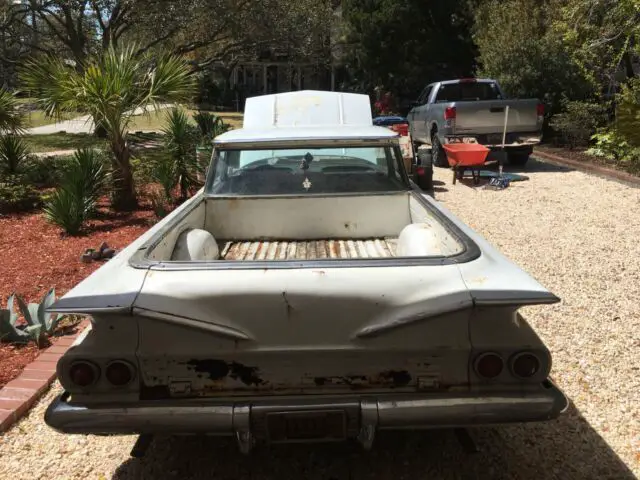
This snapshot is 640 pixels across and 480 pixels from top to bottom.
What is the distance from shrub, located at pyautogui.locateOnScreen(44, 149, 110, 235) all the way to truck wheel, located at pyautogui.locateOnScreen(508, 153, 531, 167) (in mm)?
9035

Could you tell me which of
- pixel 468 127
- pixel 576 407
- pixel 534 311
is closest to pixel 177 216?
pixel 576 407

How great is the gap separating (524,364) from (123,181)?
22.2 feet

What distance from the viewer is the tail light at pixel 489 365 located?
233 centimetres

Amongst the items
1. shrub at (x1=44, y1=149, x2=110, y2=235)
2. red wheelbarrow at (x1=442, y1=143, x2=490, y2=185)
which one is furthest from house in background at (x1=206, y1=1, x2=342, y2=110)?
shrub at (x1=44, y1=149, x2=110, y2=235)

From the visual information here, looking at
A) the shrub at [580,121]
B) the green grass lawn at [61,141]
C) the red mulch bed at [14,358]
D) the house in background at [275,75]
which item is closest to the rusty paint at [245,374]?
the red mulch bed at [14,358]

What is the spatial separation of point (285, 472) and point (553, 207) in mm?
7198

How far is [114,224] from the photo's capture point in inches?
287

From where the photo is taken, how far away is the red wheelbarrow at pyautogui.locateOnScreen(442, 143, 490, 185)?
33.7 feet

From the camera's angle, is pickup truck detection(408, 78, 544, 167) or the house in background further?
the house in background

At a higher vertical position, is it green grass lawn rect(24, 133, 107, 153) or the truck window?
the truck window

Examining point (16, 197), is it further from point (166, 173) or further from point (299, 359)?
point (299, 359)

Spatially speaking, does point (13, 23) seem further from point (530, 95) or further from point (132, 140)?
point (530, 95)

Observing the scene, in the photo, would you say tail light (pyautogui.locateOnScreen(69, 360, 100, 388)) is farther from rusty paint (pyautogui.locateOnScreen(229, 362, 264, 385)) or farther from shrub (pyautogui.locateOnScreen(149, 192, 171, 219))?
shrub (pyautogui.locateOnScreen(149, 192, 171, 219))

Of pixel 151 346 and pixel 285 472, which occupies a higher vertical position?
pixel 151 346
